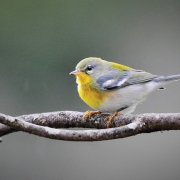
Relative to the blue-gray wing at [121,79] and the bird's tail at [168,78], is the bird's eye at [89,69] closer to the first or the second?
the blue-gray wing at [121,79]

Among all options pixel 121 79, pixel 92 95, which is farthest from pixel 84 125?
pixel 121 79

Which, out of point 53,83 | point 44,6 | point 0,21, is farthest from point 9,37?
point 53,83

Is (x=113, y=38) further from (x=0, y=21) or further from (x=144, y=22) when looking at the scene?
(x=0, y=21)

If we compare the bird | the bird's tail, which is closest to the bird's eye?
the bird

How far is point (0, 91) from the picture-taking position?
2.44m

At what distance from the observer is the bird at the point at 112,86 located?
147cm

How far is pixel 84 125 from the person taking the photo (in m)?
A: 1.30

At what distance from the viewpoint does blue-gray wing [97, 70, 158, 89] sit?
151 centimetres

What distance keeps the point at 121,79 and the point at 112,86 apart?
0.06 meters

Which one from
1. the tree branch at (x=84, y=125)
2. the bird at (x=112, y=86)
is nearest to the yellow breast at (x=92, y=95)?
the bird at (x=112, y=86)

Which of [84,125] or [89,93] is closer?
[84,125]

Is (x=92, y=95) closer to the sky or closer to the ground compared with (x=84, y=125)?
closer to the sky

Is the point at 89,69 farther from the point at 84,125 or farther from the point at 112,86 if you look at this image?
the point at 84,125

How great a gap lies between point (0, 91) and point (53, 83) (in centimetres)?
34
